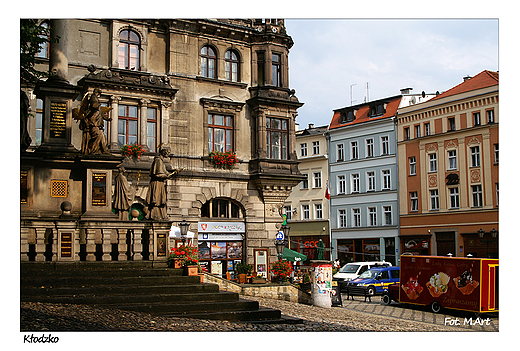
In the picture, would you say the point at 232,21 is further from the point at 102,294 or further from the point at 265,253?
the point at 102,294

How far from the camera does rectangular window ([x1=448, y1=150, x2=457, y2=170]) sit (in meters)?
42.4

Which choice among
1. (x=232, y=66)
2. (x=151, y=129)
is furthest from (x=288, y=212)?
(x=151, y=129)

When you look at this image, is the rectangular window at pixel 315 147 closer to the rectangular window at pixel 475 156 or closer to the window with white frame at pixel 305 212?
the window with white frame at pixel 305 212

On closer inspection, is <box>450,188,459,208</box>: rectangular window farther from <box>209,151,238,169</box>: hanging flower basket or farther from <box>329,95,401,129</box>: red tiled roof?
<box>209,151,238,169</box>: hanging flower basket

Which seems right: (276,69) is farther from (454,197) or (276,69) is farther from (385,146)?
(385,146)

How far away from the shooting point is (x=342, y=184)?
175ft

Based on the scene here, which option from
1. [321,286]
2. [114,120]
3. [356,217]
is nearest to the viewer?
[321,286]

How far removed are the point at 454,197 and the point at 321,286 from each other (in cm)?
2228

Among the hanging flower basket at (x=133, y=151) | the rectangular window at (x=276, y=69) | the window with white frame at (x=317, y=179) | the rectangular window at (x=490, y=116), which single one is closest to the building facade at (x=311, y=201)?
the window with white frame at (x=317, y=179)

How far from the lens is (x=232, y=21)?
31.3 meters

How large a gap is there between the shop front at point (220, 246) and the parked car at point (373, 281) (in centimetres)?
580

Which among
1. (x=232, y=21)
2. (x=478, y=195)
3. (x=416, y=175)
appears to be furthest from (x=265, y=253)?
(x=416, y=175)

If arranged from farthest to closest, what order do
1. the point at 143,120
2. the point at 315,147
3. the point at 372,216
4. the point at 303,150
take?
the point at 303,150, the point at 315,147, the point at 372,216, the point at 143,120

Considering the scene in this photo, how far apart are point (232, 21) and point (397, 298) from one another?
15.7 meters
